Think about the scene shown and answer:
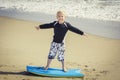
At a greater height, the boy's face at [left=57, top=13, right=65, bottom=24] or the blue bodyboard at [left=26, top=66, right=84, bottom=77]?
the boy's face at [left=57, top=13, right=65, bottom=24]

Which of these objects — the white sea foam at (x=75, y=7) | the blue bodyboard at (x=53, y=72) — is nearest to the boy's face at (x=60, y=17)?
the blue bodyboard at (x=53, y=72)

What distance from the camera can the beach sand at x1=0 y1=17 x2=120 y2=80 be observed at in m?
7.51

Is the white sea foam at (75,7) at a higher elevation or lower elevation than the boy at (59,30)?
higher

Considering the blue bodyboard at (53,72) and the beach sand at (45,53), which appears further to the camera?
the beach sand at (45,53)

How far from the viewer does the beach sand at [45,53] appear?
7.51m

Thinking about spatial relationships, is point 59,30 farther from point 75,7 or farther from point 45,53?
point 75,7

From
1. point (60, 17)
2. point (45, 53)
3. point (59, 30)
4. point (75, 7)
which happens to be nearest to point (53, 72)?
point (59, 30)

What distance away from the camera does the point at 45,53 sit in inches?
357

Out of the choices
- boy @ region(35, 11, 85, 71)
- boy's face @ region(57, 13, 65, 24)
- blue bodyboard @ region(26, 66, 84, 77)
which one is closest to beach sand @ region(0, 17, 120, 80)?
blue bodyboard @ region(26, 66, 84, 77)

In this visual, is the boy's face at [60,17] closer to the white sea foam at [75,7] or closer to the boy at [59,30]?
the boy at [59,30]

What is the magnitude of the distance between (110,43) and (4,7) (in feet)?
25.7

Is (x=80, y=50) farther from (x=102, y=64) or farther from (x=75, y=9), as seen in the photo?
(x=75, y=9)

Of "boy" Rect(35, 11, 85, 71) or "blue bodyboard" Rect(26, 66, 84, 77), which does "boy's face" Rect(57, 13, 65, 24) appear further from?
"blue bodyboard" Rect(26, 66, 84, 77)

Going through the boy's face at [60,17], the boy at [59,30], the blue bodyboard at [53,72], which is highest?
the boy's face at [60,17]
